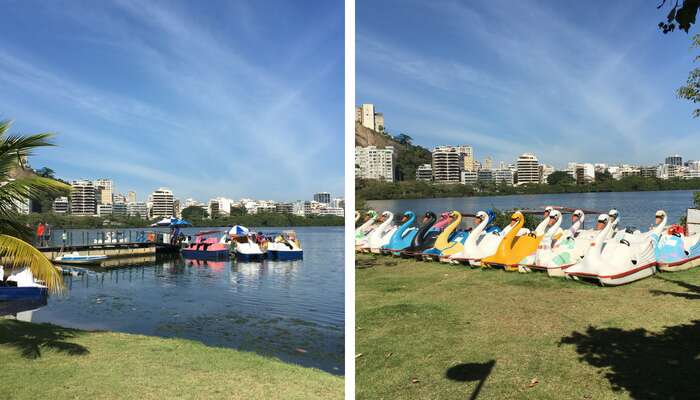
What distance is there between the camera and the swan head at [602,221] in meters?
2.77

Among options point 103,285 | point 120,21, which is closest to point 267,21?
point 120,21

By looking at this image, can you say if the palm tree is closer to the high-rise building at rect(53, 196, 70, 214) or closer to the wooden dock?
the high-rise building at rect(53, 196, 70, 214)

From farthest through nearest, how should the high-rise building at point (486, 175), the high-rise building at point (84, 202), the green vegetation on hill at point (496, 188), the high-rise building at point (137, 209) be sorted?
1. the high-rise building at point (137, 209)
2. the high-rise building at point (84, 202)
3. the high-rise building at point (486, 175)
4. the green vegetation on hill at point (496, 188)

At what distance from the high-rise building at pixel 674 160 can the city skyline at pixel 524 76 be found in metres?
0.03

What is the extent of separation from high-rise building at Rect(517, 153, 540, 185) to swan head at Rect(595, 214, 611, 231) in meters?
0.40

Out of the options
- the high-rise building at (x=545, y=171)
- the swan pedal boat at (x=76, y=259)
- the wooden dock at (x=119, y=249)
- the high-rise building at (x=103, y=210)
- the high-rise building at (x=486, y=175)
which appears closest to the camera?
the high-rise building at (x=545, y=171)

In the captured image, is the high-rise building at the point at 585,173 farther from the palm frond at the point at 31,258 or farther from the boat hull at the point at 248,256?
the boat hull at the point at 248,256

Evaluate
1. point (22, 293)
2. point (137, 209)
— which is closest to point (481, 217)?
point (22, 293)

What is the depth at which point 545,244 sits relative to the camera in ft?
11.3

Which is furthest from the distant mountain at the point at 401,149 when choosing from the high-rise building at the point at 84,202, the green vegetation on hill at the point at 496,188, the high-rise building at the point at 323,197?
the high-rise building at the point at 84,202

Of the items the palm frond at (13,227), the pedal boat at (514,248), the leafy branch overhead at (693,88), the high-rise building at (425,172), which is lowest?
the pedal boat at (514,248)

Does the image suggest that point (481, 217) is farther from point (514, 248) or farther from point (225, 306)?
point (225, 306)

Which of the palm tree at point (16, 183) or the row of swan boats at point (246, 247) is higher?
the palm tree at point (16, 183)

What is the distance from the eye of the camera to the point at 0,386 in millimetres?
3379
